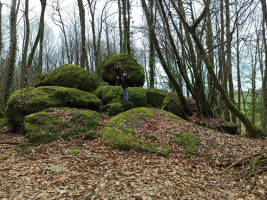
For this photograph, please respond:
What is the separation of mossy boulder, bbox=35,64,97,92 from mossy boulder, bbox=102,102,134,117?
8.52ft

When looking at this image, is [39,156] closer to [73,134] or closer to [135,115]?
[73,134]

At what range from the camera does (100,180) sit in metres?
4.46

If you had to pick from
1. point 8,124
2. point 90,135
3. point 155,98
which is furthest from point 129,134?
point 8,124

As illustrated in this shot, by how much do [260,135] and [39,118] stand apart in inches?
399

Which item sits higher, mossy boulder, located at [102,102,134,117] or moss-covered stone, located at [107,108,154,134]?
mossy boulder, located at [102,102,134,117]

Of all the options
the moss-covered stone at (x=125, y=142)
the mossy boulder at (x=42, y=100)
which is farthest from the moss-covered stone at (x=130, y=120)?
the mossy boulder at (x=42, y=100)

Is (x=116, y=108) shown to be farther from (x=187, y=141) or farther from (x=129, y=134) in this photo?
(x=187, y=141)

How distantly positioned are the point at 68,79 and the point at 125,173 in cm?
865

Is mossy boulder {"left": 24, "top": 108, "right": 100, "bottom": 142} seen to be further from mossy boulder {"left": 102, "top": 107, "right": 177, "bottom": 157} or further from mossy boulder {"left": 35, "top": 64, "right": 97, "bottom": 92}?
mossy boulder {"left": 35, "top": 64, "right": 97, "bottom": 92}

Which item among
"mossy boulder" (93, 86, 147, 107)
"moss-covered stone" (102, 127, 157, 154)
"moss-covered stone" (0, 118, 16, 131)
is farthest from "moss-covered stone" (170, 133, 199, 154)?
"moss-covered stone" (0, 118, 16, 131)

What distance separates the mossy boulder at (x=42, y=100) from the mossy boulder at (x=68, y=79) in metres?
1.66

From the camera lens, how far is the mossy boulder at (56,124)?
721 cm

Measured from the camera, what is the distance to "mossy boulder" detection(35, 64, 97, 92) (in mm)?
11797

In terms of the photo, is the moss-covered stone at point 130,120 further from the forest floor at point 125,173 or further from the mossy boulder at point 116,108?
the mossy boulder at point 116,108
